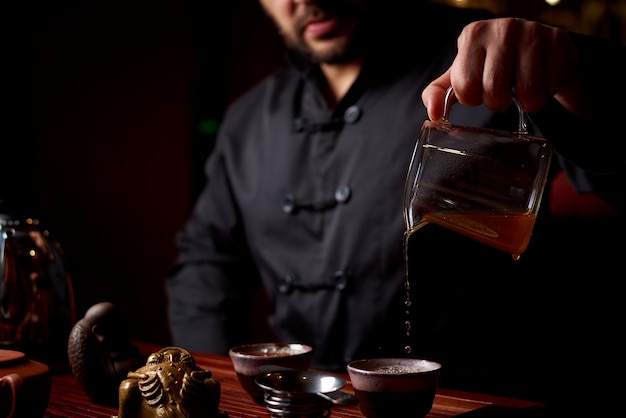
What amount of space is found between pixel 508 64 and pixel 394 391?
1.86 feet

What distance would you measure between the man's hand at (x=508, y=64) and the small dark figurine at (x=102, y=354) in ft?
2.36

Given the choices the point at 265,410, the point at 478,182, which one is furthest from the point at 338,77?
the point at 265,410

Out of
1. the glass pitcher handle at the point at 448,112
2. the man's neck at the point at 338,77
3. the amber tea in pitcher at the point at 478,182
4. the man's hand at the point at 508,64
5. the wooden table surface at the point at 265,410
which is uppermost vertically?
the man's neck at the point at 338,77

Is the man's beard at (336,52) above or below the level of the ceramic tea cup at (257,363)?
above

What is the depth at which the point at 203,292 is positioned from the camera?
104 inches

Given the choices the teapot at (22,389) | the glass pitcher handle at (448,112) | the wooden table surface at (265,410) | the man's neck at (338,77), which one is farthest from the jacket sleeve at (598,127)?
the teapot at (22,389)

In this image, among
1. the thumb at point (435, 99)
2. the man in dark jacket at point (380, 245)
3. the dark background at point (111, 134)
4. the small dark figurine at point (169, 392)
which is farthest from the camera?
the dark background at point (111, 134)

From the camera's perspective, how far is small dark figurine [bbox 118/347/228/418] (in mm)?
1162

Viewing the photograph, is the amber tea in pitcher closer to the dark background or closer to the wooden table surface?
the wooden table surface

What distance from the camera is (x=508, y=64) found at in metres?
1.24

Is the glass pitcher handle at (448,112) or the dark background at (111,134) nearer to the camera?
the glass pitcher handle at (448,112)

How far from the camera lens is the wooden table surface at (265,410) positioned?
4.14ft

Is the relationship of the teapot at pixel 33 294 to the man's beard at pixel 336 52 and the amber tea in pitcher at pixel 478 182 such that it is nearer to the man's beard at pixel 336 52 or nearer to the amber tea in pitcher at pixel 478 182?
the amber tea in pitcher at pixel 478 182

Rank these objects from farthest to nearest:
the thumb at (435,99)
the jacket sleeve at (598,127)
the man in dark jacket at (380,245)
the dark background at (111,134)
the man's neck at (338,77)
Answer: the dark background at (111,134)
the man's neck at (338,77)
the man in dark jacket at (380,245)
the jacket sleeve at (598,127)
the thumb at (435,99)
